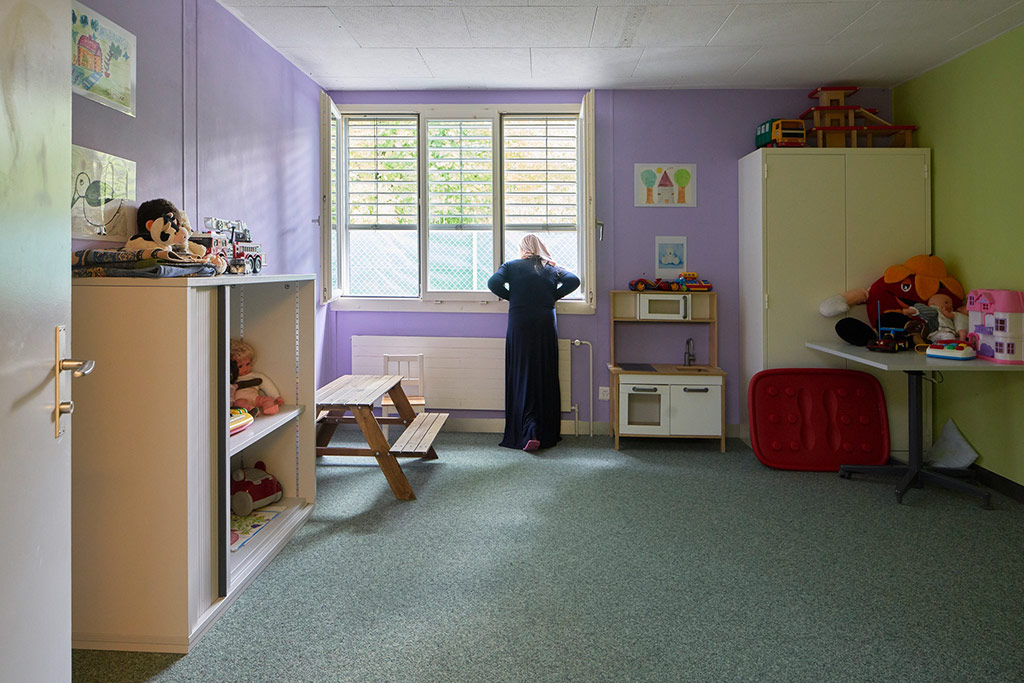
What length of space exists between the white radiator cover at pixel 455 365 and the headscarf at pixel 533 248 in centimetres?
71

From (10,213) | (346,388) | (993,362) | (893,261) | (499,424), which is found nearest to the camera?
(10,213)

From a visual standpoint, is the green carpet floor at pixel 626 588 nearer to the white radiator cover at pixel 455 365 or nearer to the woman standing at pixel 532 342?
the woman standing at pixel 532 342

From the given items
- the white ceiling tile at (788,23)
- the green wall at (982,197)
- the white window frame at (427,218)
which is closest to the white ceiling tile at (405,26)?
the white window frame at (427,218)

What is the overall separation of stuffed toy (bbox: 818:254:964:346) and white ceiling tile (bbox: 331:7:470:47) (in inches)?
110

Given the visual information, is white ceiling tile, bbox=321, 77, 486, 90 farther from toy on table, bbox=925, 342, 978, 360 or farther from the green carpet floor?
toy on table, bbox=925, 342, 978, 360

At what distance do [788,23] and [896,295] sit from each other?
68.4 inches

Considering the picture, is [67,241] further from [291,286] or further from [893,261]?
[893,261]

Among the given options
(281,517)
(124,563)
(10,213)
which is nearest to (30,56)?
(10,213)

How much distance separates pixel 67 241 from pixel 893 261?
4433 millimetres

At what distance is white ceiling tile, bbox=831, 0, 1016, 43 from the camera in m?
3.26

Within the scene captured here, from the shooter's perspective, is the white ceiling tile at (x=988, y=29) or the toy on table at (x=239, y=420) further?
the white ceiling tile at (x=988, y=29)

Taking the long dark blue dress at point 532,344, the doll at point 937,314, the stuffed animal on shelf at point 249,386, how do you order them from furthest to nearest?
the long dark blue dress at point 532,344
the doll at point 937,314
the stuffed animal on shelf at point 249,386

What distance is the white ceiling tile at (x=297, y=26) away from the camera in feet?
11.3

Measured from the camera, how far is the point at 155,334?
2.04 m
